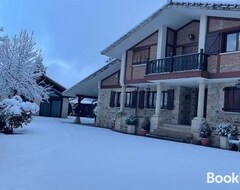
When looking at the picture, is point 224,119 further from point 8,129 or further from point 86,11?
point 86,11

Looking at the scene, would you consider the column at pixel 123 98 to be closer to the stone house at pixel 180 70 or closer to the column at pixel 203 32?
the stone house at pixel 180 70

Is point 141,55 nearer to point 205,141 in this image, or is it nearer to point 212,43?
point 212,43

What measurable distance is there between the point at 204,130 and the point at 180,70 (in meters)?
3.27

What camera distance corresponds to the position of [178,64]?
15.4 m

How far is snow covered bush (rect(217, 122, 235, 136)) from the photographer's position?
13.0 meters

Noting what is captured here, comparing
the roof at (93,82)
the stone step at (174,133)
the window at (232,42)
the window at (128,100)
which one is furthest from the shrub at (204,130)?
the roof at (93,82)

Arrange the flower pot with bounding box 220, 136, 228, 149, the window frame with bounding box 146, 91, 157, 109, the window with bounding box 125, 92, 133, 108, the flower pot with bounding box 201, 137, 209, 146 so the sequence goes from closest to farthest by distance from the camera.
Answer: the flower pot with bounding box 220, 136, 228, 149 → the flower pot with bounding box 201, 137, 209, 146 → the window frame with bounding box 146, 91, 157, 109 → the window with bounding box 125, 92, 133, 108

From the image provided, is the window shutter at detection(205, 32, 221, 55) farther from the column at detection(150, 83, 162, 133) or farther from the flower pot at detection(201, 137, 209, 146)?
the flower pot at detection(201, 137, 209, 146)

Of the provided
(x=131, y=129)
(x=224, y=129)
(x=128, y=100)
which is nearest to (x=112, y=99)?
(x=128, y=100)

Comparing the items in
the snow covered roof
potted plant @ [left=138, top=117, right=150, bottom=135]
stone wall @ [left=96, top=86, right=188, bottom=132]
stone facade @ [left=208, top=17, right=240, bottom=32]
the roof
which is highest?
the snow covered roof

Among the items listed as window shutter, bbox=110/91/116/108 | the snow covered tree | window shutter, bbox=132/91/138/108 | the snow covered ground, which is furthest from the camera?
window shutter, bbox=110/91/116/108

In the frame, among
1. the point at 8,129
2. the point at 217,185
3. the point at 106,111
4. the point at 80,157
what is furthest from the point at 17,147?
the point at 106,111
